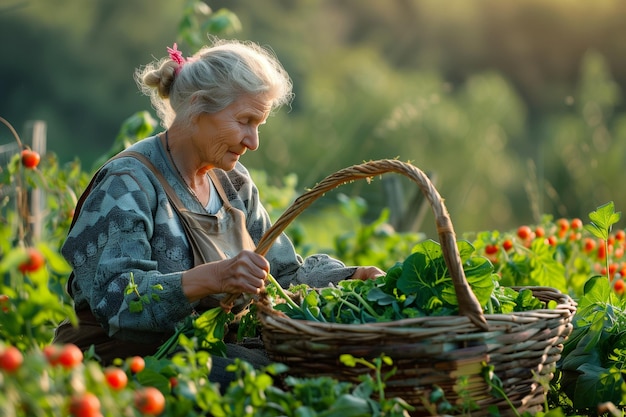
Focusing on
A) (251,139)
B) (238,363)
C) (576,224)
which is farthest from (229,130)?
(576,224)

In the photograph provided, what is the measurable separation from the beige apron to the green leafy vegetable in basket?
1.02 ft

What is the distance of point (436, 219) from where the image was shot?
5.49 feet

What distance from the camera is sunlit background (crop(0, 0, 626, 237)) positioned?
7.97 m

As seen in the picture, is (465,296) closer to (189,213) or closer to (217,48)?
(189,213)

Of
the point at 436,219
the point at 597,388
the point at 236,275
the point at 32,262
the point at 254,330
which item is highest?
the point at 436,219

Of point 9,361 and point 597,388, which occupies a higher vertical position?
point 9,361

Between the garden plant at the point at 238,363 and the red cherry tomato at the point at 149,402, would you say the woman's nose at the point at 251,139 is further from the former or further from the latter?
the red cherry tomato at the point at 149,402

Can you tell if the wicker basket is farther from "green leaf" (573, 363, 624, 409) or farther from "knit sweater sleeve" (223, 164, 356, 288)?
"knit sweater sleeve" (223, 164, 356, 288)

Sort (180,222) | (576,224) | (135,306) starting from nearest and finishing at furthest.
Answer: (135,306) < (180,222) < (576,224)

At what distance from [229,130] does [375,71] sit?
31.1 feet

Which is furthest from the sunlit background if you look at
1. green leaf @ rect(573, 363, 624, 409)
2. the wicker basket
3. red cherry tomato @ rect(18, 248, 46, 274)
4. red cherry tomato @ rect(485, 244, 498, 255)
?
red cherry tomato @ rect(18, 248, 46, 274)

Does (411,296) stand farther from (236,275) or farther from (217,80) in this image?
(217,80)

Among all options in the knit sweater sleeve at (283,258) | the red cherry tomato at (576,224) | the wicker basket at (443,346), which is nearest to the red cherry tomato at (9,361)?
the wicker basket at (443,346)

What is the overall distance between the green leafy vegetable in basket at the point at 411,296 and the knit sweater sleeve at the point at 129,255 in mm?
264
